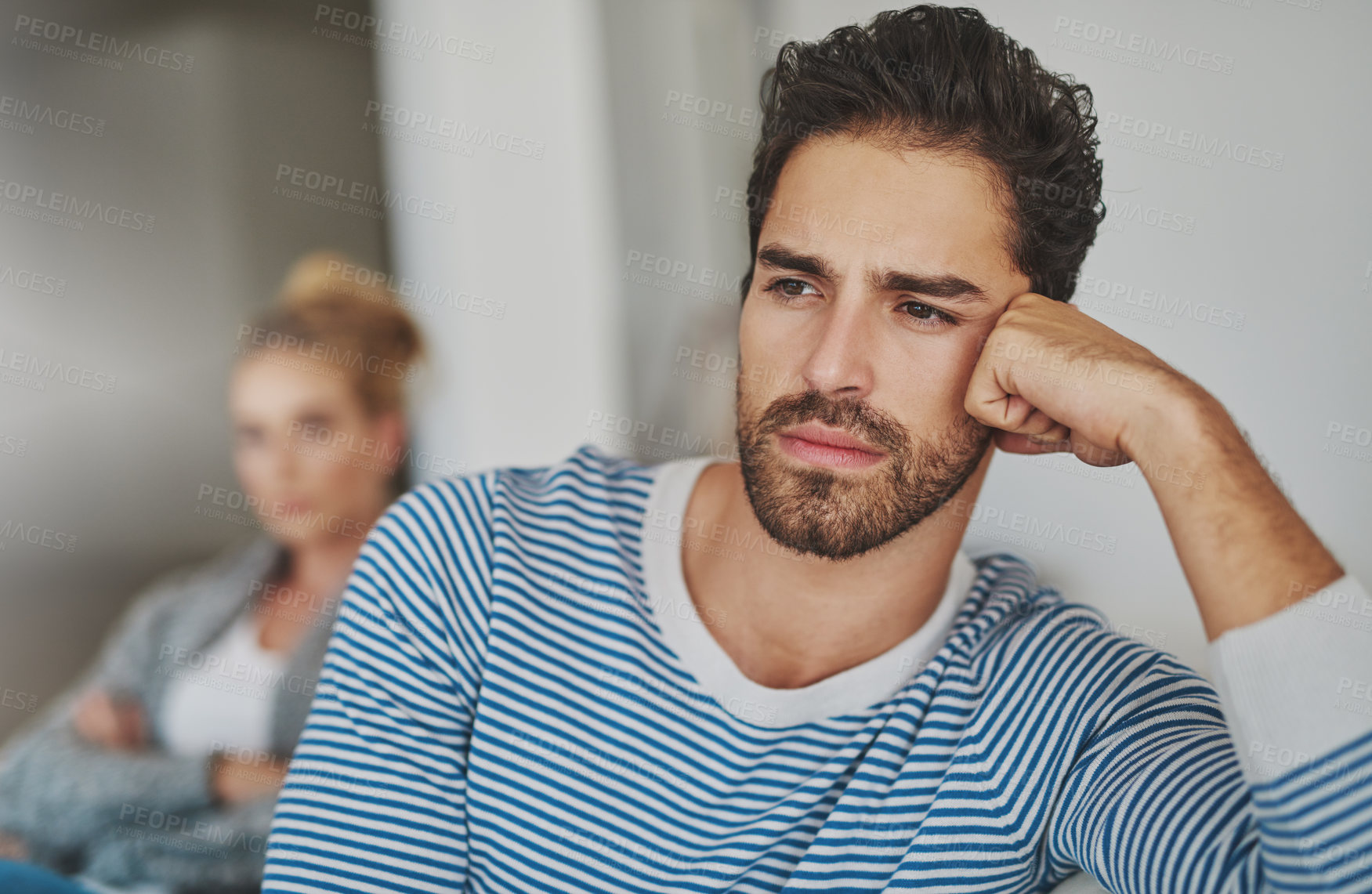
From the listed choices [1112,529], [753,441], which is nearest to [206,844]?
[753,441]

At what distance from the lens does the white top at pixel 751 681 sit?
3.90ft

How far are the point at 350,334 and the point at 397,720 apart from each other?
55.8 inches

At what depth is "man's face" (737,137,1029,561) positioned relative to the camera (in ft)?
3.84

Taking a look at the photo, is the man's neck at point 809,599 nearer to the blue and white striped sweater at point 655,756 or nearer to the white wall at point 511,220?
the blue and white striped sweater at point 655,756

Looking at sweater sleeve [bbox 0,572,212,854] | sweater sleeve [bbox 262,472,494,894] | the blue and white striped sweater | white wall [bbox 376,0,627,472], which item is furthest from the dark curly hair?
white wall [bbox 376,0,627,472]

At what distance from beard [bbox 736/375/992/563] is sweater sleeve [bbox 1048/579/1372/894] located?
0.31m

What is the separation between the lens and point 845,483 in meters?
1.20

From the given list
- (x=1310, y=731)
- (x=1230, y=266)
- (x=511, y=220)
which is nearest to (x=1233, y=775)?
(x=1310, y=731)

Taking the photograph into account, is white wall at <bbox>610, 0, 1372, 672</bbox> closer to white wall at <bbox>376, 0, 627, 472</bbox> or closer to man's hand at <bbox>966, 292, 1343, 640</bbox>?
man's hand at <bbox>966, 292, 1343, 640</bbox>

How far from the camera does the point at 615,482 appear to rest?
1417 mm

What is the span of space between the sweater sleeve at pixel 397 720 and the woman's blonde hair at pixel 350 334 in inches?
44.9

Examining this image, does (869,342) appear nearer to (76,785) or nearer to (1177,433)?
(1177,433)

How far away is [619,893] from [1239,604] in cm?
75

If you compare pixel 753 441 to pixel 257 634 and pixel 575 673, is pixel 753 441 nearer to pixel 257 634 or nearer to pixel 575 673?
pixel 575 673
